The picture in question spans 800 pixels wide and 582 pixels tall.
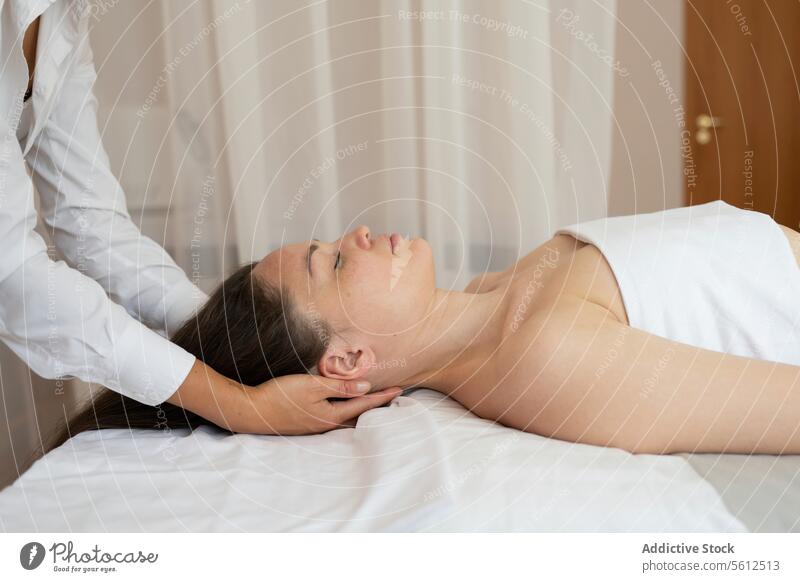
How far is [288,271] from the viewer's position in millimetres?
1124

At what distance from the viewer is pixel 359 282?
109 centimetres

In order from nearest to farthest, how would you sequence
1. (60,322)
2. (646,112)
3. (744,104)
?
1. (60,322)
2. (646,112)
3. (744,104)

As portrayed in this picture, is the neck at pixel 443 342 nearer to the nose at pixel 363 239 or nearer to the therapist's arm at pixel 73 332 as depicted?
the nose at pixel 363 239

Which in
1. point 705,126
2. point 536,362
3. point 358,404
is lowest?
point 358,404

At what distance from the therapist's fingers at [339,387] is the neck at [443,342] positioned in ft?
0.10

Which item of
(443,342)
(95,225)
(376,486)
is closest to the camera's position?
(376,486)

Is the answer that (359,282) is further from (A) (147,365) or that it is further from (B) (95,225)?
(B) (95,225)

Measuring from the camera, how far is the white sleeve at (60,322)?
0.92 metres

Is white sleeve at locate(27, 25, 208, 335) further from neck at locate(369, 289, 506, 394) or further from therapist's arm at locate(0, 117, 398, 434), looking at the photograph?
neck at locate(369, 289, 506, 394)

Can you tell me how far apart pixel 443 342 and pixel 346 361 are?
153 millimetres

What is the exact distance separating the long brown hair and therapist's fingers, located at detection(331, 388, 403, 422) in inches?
3.0

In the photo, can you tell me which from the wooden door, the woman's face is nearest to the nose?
the woman's face

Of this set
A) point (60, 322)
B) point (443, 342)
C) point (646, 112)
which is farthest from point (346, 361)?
point (646, 112)

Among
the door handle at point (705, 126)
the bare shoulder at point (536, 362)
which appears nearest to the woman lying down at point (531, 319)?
the bare shoulder at point (536, 362)
